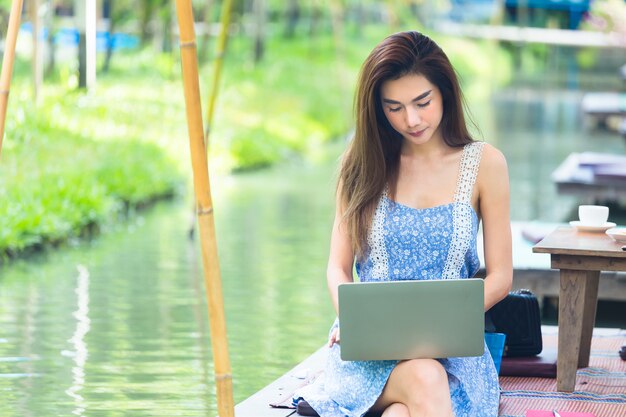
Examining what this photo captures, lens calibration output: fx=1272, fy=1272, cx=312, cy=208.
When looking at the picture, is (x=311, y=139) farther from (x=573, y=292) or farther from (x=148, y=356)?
(x=573, y=292)

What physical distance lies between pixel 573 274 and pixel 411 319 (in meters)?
1.09

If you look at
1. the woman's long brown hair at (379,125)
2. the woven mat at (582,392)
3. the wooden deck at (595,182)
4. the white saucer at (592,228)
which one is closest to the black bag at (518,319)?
the woven mat at (582,392)

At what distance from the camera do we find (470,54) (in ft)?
105

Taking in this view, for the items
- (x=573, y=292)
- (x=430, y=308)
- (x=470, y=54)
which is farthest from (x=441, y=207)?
(x=470, y=54)

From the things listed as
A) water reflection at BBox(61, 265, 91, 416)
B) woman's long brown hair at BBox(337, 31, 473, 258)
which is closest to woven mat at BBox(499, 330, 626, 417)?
woman's long brown hair at BBox(337, 31, 473, 258)

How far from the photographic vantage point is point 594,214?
176 inches

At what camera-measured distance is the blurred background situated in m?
5.26

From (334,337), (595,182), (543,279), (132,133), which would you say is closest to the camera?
(334,337)

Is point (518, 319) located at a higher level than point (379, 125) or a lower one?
lower

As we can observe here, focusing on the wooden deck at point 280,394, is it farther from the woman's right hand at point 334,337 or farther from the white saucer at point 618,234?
the white saucer at point 618,234

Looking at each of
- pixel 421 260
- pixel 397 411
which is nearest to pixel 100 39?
pixel 421 260

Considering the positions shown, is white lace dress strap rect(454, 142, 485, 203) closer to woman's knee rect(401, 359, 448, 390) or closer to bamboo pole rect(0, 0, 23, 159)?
woman's knee rect(401, 359, 448, 390)

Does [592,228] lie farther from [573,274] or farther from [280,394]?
[280,394]

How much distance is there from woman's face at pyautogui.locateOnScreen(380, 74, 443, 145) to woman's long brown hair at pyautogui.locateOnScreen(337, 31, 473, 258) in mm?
23
